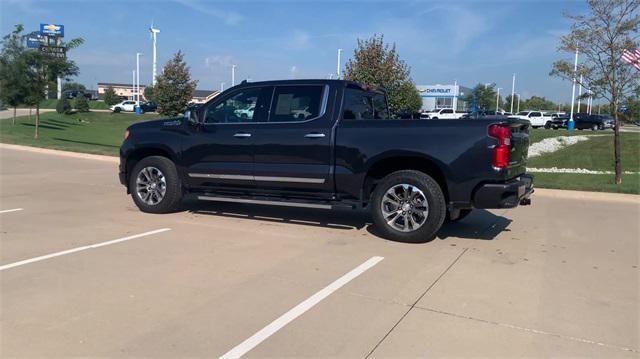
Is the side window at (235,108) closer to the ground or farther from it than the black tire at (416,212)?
farther from it

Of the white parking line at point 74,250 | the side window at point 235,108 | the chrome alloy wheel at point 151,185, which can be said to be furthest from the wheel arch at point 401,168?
the chrome alloy wheel at point 151,185

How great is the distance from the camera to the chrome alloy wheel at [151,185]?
812 centimetres

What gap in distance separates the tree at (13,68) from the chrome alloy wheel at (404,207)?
888 inches

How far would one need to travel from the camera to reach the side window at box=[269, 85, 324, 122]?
722 centimetres

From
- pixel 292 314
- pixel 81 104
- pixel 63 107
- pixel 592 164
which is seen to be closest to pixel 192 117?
pixel 292 314

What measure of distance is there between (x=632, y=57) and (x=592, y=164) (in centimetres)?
921

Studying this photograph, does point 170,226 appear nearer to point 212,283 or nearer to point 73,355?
point 212,283

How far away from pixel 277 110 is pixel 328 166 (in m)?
1.11

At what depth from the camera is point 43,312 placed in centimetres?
421

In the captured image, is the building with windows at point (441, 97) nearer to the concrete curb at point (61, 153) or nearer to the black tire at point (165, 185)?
the concrete curb at point (61, 153)

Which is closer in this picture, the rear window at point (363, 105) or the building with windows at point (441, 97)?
the rear window at point (363, 105)

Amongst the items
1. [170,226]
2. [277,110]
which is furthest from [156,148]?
[277,110]

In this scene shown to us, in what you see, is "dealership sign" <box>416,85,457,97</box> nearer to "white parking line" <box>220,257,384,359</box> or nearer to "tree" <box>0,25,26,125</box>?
"tree" <box>0,25,26,125</box>

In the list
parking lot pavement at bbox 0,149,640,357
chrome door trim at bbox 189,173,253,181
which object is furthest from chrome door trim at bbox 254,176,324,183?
parking lot pavement at bbox 0,149,640,357
